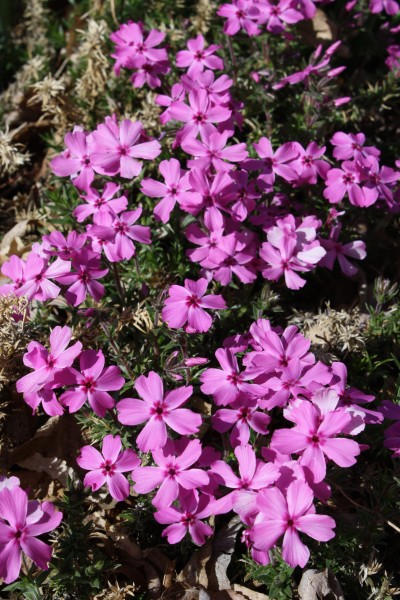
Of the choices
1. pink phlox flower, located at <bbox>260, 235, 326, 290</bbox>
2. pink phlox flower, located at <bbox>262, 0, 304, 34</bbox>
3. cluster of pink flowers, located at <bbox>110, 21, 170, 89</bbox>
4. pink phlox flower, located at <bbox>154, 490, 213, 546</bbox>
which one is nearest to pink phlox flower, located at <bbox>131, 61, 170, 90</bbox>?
cluster of pink flowers, located at <bbox>110, 21, 170, 89</bbox>

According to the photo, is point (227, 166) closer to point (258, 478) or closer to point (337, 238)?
point (337, 238)

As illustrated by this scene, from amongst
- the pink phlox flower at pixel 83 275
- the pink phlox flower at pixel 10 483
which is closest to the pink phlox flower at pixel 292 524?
the pink phlox flower at pixel 10 483

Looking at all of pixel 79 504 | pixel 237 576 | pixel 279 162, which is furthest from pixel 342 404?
pixel 279 162

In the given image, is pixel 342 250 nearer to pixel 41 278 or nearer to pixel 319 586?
pixel 41 278

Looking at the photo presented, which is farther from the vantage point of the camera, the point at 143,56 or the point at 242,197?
the point at 143,56

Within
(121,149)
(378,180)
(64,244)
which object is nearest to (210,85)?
(121,149)

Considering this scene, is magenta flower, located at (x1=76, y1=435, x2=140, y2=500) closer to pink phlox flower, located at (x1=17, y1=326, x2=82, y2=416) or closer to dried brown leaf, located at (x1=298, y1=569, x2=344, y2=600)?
pink phlox flower, located at (x1=17, y1=326, x2=82, y2=416)

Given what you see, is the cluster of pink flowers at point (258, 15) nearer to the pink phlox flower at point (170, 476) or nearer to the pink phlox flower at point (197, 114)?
the pink phlox flower at point (197, 114)
